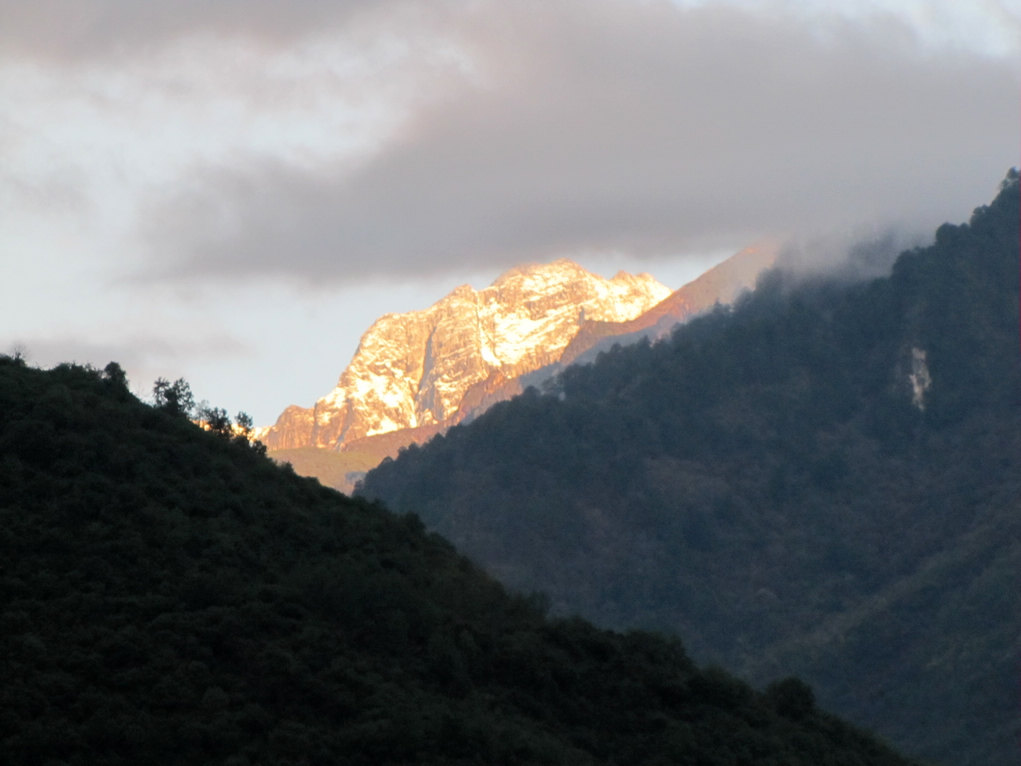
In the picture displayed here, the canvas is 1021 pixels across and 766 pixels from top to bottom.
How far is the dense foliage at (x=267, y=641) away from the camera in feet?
143

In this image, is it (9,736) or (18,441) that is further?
(18,441)

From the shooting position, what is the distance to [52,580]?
1941 inches

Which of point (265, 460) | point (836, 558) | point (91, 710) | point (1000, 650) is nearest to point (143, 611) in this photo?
point (91, 710)

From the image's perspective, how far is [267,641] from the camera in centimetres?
4919

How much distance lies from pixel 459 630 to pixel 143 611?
11525 millimetres

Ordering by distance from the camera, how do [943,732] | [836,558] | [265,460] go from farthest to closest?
[836,558] → [943,732] → [265,460]

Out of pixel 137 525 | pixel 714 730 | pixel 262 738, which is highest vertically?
pixel 137 525

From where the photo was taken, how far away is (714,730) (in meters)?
53.8

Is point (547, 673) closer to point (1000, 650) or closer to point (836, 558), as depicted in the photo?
point (1000, 650)

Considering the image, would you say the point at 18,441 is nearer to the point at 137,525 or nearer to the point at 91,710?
the point at 137,525

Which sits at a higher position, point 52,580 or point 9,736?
point 52,580

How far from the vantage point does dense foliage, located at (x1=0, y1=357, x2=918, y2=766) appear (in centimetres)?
4353

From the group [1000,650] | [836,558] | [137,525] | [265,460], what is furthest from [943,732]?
[137,525]

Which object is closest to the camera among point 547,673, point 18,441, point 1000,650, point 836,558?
point 547,673
